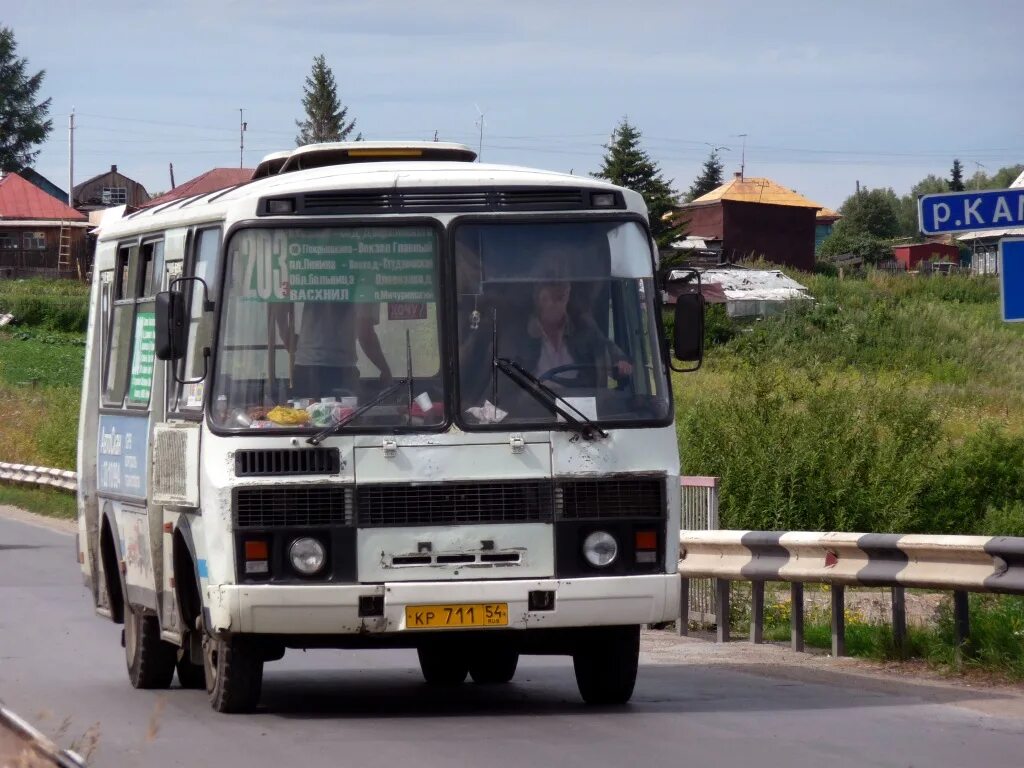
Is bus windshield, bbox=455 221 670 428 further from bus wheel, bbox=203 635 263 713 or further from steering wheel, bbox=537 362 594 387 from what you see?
bus wheel, bbox=203 635 263 713

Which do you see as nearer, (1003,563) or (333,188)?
(333,188)

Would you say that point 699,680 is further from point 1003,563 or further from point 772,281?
point 772,281

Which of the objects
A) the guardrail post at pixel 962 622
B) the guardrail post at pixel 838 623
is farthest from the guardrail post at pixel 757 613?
the guardrail post at pixel 962 622

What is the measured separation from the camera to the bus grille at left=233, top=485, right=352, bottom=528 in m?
8.48

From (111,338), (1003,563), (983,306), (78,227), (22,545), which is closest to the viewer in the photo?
(1003,563)

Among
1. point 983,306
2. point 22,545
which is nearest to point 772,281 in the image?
point 983,306

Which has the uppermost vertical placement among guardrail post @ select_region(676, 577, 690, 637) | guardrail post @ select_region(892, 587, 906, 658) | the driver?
the driver

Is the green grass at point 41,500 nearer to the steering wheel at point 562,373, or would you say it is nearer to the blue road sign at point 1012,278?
the blue road sign at point 1012,278

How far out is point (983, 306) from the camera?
248 ft

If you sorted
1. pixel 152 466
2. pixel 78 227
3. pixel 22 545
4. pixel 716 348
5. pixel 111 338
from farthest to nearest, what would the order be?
pixel 78 227 → pixel 716 348 → pixel 22 545 → pixel 111 338 → pixel 152 466

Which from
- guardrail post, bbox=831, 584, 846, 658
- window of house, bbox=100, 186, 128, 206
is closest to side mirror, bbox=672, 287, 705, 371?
guardrail post, bbox=831, 584, 846, 658

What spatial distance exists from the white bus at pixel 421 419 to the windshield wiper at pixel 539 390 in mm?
10

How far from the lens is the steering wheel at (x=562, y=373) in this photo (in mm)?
8828

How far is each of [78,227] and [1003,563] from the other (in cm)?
10186
